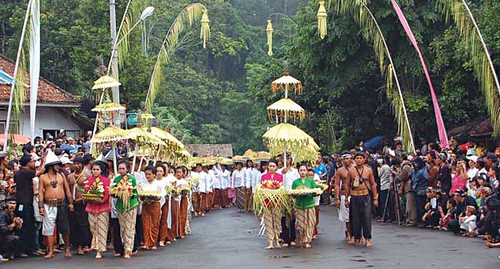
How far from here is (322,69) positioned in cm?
3431

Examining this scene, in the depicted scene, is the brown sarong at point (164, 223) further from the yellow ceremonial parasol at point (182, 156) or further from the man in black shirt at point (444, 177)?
the man in black shirt at point (444, 177)

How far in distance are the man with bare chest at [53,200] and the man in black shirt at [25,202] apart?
0.39m

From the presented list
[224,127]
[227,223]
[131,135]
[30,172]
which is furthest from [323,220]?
[224,127]

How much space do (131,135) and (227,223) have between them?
7.68 meters

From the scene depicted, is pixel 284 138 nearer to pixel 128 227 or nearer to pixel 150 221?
pixel 150 221

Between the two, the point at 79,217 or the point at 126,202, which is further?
the point at 79,217

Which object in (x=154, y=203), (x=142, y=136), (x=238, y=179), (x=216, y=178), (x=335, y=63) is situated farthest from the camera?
(x=216, y=178)

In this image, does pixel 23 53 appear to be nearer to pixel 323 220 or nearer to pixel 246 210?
pixel 323 220

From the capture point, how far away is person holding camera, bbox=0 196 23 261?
15.8 m

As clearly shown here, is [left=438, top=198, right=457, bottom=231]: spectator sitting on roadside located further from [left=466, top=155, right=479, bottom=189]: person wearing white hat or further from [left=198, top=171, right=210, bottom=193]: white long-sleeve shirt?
[left=198, top=171, right=210, bottom=193]: white long-sleeve shirt

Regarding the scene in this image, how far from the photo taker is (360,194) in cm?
1731

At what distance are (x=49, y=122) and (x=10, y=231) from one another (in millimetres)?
20249

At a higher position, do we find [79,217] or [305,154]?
[305,154]

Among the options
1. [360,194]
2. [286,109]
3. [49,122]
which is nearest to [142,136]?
[286,109]
